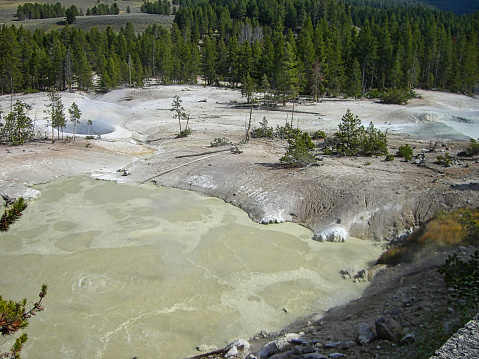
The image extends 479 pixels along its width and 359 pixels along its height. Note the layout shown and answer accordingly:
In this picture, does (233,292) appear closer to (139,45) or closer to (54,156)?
(54,156)

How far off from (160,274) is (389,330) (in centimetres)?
928

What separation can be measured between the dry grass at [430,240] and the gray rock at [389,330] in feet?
18.4

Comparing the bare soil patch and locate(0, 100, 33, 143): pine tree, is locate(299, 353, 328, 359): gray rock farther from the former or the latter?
locate(0, 100, 33, 143): pine tree

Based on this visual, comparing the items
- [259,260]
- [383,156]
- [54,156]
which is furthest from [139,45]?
[259,260]

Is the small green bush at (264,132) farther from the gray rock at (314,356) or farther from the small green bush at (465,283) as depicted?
the gray rock at (314,356)

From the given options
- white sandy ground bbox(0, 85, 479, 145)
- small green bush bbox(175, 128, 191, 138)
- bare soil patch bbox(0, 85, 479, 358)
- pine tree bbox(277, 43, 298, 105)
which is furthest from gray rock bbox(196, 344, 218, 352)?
pine tree bbox(277, 43, 298, 105)

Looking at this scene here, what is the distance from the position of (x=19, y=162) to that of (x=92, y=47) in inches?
2726

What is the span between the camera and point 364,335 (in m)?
8.80

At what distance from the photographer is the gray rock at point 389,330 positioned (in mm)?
8398

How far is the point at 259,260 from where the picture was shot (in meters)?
16.4

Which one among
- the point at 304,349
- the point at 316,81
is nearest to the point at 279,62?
the point at 316,81

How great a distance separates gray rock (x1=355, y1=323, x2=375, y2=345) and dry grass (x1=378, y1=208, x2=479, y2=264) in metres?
5.78

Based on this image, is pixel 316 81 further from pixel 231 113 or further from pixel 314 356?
pixel 314 356

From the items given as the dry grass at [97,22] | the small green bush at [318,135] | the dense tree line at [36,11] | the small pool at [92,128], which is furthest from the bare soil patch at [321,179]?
the dense tree line at [36,11]
